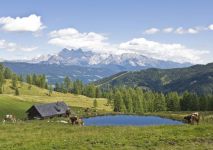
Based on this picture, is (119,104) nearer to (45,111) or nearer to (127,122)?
(45,111)

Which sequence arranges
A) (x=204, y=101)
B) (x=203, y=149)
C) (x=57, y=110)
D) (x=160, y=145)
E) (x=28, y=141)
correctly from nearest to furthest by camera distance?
(x=203, y=149) < (x=160, y=145) < (x=28, y=141) < (x=57, y=110) < (x=204, y=101)

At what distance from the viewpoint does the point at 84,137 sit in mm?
38031

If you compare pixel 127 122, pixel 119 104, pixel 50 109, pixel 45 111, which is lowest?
pixel 127 122

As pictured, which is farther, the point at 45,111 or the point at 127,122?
the point at 45,111

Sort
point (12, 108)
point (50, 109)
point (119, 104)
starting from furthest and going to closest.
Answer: point (119, 104), point (12, 108), point (50, 109)

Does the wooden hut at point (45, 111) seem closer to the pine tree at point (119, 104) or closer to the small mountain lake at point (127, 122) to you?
the small mountain lake at point (127, 122)

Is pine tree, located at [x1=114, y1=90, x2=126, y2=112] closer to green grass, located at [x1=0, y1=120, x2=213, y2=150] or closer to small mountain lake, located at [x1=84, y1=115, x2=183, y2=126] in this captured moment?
small mountain lake, located at [x1=84, y1=115, x2=183, y2=126]

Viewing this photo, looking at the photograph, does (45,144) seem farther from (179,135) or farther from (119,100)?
(119,100)

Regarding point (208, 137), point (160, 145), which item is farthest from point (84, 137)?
point (208, 137)

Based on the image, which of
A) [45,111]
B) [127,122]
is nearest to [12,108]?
[45,111]

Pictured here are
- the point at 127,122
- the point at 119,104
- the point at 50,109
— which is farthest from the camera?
the point at 119,104

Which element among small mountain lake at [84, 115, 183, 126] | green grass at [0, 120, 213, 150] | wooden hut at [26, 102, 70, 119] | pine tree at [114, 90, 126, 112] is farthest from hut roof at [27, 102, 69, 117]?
green grass at [0, 120, 213, 150]

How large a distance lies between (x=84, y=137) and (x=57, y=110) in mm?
101095

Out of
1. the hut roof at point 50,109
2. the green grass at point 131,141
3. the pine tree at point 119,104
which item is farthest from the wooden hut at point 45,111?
the green grass at point 131,141
